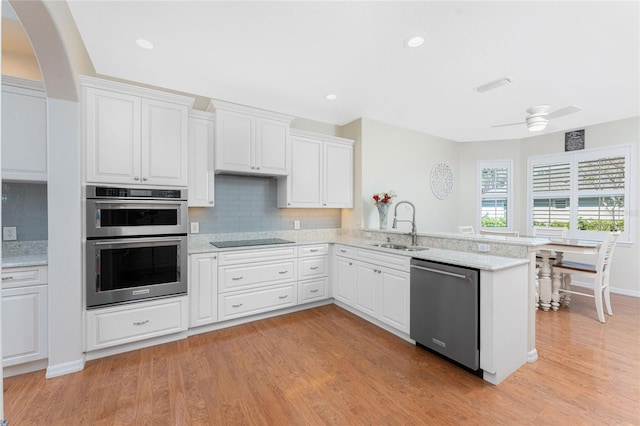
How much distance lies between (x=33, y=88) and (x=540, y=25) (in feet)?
13.7

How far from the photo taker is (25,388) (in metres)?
2.33

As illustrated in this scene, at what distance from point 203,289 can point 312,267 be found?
4.42ft

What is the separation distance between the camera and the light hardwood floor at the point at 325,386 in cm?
207

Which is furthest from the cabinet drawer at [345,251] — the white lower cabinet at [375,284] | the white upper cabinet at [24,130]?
the white upper cabinet at [24,130]

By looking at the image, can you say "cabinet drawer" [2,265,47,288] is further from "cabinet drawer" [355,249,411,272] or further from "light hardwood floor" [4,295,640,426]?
"cabinet drawer" [355,249,411,272]

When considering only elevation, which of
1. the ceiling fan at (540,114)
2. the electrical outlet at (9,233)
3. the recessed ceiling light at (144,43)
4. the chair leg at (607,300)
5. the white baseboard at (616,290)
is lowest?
the white baseboard at (616,290)

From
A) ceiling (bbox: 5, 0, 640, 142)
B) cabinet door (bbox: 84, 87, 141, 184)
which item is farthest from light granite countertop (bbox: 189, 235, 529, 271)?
ceiling (bbox: 5, 0, 640, 142)

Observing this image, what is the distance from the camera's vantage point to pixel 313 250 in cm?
398

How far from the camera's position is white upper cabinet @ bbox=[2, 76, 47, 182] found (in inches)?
99.2

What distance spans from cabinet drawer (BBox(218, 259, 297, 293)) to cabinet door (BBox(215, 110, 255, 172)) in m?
1.14

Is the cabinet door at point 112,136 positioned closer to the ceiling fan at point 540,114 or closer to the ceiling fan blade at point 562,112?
the ceiling fan at point 540,114

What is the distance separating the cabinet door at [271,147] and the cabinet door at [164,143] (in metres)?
0.87

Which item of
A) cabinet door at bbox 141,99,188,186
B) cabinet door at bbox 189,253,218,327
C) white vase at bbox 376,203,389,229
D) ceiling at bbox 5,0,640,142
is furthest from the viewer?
white vase at bbox 376,203,389,229

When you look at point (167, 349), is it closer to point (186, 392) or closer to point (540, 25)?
point (186, 392)
